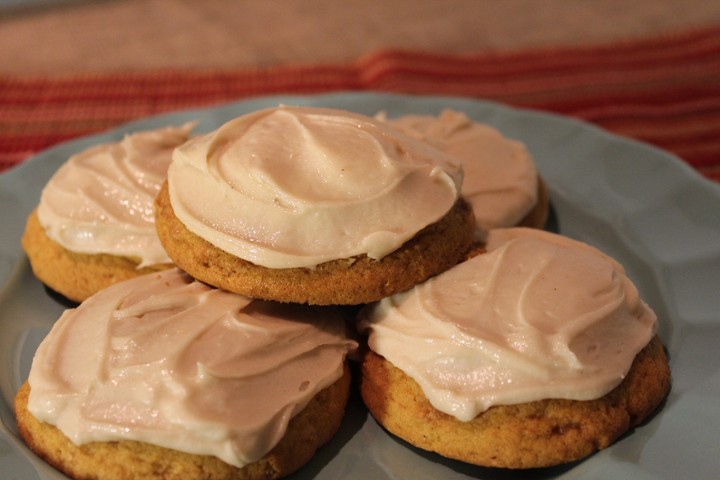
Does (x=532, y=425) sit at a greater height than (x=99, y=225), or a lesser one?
lesser

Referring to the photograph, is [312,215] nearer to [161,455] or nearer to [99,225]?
[161,455]

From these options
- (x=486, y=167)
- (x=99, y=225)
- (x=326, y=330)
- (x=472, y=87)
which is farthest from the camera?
(x=472, y=87)

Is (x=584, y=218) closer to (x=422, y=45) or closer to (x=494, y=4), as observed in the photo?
(x=422, y=45)

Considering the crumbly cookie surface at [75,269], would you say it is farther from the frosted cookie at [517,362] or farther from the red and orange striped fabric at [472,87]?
the red and orange striped fabric at [472,87]

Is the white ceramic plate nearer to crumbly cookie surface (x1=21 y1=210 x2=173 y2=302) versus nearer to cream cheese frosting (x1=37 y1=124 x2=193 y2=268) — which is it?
crumbly cookie surface (x1=21 y1=210 x2=173 y2=302)

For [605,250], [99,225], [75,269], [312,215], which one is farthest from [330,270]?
[605,250]
